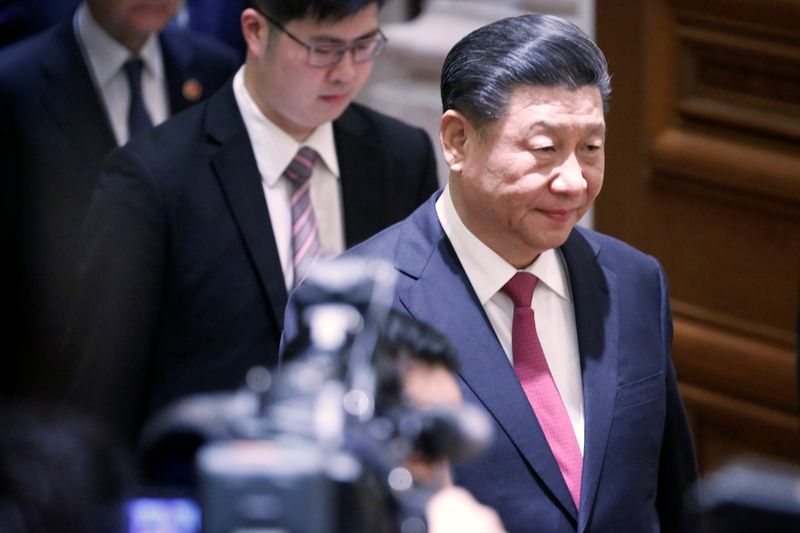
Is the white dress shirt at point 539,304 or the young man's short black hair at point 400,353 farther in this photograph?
the white dress shirt at point 539,304

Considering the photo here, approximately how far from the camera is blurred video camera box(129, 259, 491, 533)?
4.30ft

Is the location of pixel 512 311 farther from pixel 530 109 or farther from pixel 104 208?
pixel 104 208

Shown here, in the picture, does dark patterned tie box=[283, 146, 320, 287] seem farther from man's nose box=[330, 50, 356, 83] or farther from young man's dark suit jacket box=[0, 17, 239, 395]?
young man's dark suit jacket box=[0, 17, 239, 395]

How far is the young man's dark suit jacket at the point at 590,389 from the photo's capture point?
2.27 metres

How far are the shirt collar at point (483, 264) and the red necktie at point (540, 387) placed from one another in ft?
0.08

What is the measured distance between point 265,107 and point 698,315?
1.41m

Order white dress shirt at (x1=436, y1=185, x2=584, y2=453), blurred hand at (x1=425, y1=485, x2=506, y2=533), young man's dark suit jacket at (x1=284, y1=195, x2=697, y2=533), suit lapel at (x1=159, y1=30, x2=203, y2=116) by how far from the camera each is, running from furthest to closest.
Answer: suit lapel at (x1=159, y1=30, x2=203, y2=116) < white dress shirt at (x1=436, y1=185, x2=584, y2=453) < young man's dark suit jacket at (x1=284, y1=195, x2=697, y2=533) < blurred hand at (x1=425, y1=485, x2=506, y2=533)

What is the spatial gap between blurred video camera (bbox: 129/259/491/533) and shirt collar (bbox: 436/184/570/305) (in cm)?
81

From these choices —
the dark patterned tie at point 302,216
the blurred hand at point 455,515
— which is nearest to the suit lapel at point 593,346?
the dark patterned tie at point 302,216

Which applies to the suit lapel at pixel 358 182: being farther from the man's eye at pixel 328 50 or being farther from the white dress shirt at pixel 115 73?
the white dress shirt at pixel 115 73

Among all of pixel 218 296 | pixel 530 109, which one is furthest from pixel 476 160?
pixel 218 296

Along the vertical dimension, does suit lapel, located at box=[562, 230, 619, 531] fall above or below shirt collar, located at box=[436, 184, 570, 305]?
below

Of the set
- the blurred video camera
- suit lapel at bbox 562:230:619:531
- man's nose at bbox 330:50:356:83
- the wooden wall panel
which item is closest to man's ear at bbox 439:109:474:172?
suit lapel at bbox 562:230:619:531

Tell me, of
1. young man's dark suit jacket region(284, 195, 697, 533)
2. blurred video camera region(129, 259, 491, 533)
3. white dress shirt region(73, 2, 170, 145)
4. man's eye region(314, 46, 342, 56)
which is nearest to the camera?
blurred video camera region(129, 259, 491, 533)
